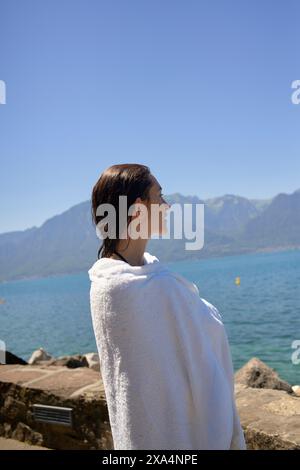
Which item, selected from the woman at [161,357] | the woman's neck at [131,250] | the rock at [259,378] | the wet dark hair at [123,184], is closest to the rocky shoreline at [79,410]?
the woman at [161,357]

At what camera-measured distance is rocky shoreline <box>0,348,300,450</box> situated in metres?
3.19

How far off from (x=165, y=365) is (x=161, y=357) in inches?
1.3

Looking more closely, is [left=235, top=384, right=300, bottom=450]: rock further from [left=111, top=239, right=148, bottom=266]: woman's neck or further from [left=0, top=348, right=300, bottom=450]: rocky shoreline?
[left=111, top=239, right=148, bottom=266]: woman's neck

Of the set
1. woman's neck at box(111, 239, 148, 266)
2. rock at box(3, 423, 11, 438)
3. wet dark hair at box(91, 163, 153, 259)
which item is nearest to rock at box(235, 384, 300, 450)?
woman's neck at box(111, 239, 148, 266)

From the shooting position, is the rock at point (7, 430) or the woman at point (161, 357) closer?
the woman at point (161, 357)

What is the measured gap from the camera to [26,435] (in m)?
4.55

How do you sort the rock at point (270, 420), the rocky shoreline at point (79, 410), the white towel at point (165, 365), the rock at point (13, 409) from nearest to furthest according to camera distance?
the white towel at point (165, 365) < the rock at point (270, 420) < the rocky shoreline at point (79, 410) < the rock at point (13, 409)

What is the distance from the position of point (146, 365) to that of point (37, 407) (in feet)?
9.04

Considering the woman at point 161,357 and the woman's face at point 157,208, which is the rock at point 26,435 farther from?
the woman's face at point 157,208

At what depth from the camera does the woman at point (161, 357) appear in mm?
1969

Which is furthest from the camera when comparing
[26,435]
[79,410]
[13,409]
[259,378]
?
[259,378]
